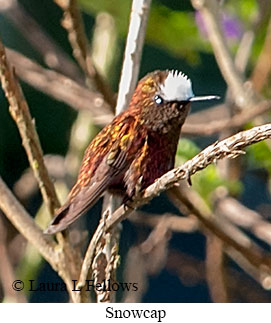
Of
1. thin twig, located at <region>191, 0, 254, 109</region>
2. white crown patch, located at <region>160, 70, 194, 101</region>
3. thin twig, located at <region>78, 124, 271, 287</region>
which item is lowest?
thin twig, located at <region>78, 124, 271, 287</region>

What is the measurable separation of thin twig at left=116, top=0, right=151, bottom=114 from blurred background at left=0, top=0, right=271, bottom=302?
0.58 feet

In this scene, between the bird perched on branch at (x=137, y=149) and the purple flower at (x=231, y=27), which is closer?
the bird perched on branch at (x=137, y=149)

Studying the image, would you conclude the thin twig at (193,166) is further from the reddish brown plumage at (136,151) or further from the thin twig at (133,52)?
the thin twig at (133,52)

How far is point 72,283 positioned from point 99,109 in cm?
34

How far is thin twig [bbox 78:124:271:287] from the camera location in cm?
82

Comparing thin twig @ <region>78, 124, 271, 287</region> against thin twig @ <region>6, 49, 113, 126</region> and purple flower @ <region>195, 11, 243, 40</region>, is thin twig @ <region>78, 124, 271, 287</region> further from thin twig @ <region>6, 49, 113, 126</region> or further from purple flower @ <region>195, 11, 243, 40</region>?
purple flower @ <region>195, 11, 243, 40</region>

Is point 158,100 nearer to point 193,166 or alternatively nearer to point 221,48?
point 193,166

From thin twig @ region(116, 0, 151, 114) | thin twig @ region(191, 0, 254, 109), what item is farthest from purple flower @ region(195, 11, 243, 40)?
thin twig @ region(116, 0, 151, 114)

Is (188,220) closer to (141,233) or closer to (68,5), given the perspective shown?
(141,233)

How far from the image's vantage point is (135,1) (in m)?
1.06

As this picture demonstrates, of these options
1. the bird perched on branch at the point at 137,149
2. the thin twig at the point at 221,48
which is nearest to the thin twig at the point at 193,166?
the bird perched on branch at the point at 137,149

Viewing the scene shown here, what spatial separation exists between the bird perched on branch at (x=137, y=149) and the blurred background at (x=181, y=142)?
10.0 inches

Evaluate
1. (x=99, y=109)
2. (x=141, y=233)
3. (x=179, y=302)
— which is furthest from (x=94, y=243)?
(x=141, y=233)

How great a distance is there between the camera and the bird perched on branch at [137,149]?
96cm
